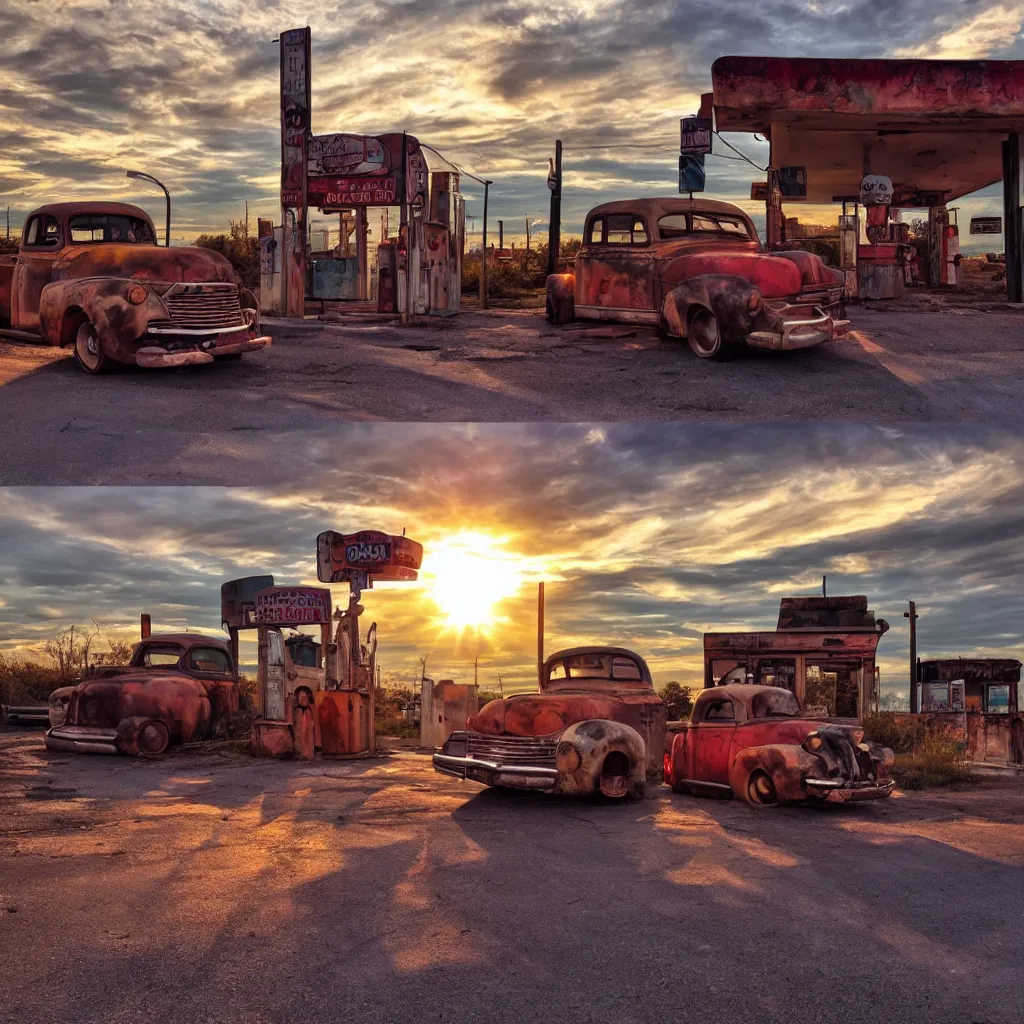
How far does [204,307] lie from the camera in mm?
13242

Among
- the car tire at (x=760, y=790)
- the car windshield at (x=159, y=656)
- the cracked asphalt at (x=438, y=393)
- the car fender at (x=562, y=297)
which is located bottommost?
the car tire at (x=760, y=790)

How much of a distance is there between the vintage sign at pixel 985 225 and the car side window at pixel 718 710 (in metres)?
33.4

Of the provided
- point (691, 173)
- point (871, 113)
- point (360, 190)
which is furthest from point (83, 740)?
point (871, 113)

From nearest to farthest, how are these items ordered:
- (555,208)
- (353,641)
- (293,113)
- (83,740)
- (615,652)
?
(615,652) < (83,740) < (353,641) < (293,113) < (555,208)

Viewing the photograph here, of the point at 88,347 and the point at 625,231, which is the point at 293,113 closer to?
the point at 625,231

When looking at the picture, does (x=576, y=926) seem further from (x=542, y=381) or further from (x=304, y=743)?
(x=304, y=743)

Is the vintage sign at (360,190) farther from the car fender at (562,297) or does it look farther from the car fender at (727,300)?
the car fender at (727,300)

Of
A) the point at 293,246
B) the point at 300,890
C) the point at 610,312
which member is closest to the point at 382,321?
the point at 293,246

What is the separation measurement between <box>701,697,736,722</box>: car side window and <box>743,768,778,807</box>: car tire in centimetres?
94

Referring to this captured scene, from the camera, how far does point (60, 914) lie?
5805 mm

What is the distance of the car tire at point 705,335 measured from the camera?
13.3m

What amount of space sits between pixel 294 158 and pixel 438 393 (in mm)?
10976

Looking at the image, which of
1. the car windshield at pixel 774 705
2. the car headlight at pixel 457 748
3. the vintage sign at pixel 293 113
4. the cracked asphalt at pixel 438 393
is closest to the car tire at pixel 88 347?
the cracked asphalt at pixel 438 393

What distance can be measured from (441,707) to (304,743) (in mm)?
5715
